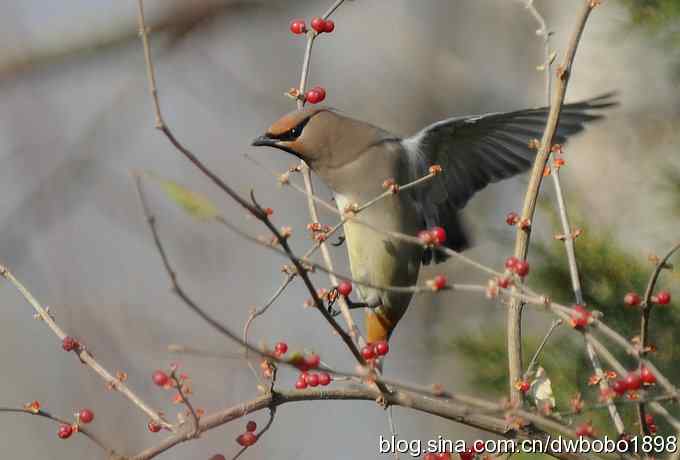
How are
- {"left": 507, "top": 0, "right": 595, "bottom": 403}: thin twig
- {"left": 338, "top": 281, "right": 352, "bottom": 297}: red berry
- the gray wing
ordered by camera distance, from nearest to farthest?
{"left": 507, "top": 0, "right": 595, "bottom": 403}: thin twig
{"left": 338, "top": 281, "right": 352, "bottom": 297}: red berry
the gray wing

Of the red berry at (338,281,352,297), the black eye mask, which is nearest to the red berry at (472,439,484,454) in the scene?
the red berry at (338,281,352,297)

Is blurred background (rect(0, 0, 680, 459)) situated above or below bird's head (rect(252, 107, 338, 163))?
above

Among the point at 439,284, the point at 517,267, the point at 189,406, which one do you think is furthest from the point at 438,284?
the point at 189,406

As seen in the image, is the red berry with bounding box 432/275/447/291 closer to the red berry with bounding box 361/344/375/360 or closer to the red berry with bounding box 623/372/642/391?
the red berry with bounding box 623/372/642/391

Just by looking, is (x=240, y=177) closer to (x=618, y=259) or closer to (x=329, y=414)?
(x=329, y=414)

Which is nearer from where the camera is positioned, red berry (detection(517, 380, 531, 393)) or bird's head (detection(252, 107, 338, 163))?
red berry (detection(517, 380, 531, 393))

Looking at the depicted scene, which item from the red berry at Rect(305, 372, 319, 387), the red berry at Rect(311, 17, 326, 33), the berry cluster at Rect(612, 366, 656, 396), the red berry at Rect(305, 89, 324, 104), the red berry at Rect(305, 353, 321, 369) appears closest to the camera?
the red berry at Rect(305, 353, 321, 369)

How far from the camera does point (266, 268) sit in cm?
714

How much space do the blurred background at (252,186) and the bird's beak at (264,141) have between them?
201 millimetres

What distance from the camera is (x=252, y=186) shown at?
3848 millimetres

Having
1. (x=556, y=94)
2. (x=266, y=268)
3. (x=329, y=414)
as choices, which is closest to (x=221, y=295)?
(x=266, y=268)

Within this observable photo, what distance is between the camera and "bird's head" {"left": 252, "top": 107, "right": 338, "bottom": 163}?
3590mm

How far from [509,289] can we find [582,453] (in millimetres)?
349

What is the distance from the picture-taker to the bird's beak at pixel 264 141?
348cm
